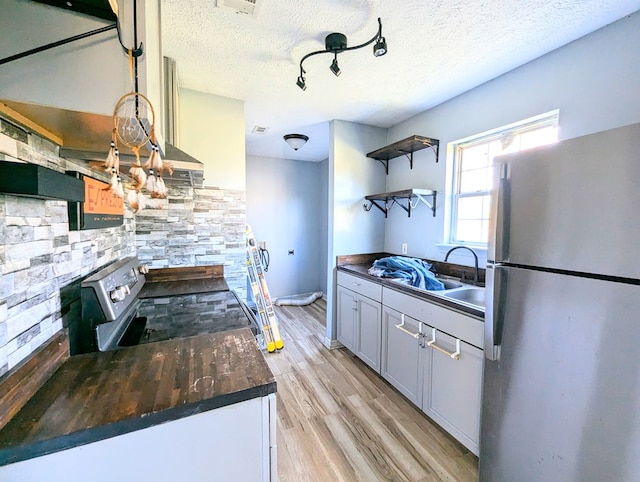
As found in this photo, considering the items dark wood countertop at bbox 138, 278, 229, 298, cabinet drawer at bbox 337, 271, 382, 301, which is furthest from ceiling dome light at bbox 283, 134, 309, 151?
dark wood countertop at bbox 138, 278, 229, 298

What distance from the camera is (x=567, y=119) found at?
62.9 inches

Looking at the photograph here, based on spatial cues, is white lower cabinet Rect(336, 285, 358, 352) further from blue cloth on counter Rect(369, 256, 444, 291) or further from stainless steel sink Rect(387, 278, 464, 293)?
stainless steel sink Rect(387, 278, 464, 293)

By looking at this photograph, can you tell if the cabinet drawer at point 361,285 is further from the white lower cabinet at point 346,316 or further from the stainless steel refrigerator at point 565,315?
the stainless steel refrigerator at point 565,315

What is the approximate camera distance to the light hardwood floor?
151 centimetres

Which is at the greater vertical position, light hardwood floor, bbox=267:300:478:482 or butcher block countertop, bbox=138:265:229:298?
butcher block countertop, bbox=138:265:229:298

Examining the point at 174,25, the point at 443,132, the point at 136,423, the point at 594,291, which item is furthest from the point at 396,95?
the point at 136,423

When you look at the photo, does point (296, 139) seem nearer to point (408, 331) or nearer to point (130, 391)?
point (408, 331)

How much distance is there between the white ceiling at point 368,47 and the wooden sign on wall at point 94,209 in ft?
3.19

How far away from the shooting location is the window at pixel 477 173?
195 cm

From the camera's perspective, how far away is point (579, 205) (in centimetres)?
99

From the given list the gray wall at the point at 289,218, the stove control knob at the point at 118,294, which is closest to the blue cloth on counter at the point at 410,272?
the stove control knob at the point at 118,294

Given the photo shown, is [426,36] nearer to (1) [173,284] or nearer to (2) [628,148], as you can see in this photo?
(2) [628,148]

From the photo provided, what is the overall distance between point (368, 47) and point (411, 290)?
1657mm

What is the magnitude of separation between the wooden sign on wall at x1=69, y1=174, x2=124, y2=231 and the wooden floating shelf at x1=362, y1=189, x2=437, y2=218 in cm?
216
